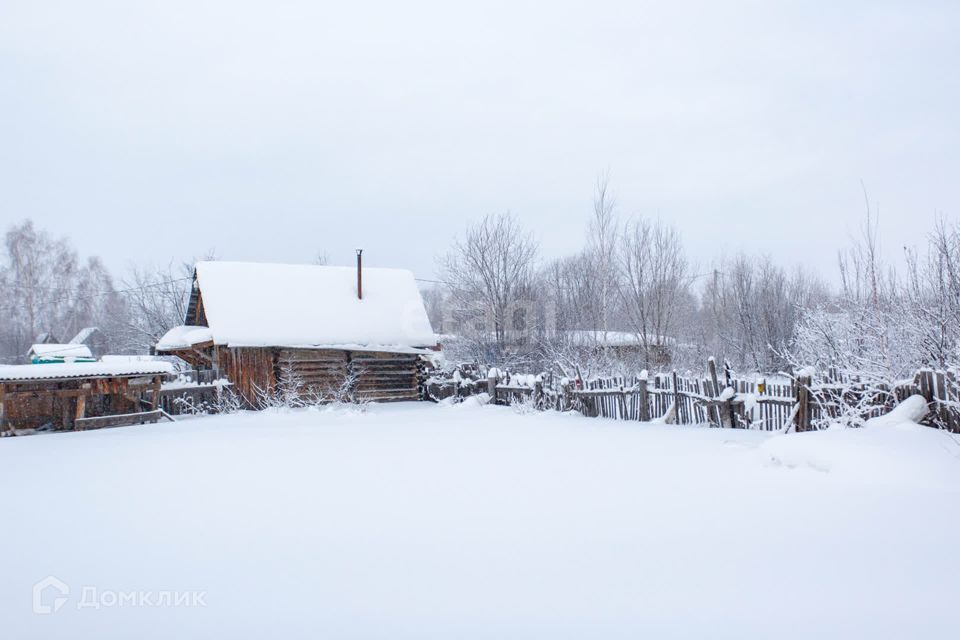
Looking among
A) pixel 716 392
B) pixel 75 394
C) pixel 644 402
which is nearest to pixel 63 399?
pixel 75 394

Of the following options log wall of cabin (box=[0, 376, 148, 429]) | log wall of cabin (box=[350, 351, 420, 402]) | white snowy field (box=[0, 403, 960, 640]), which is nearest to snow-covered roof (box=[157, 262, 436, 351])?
log wall of cabin (box=[350, 351, 420, 402])

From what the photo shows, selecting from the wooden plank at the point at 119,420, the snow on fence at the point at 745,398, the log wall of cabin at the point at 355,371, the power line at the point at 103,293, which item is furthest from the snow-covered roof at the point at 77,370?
the power line at the point at 103,293

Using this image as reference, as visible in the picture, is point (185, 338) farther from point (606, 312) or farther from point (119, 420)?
point (606, 312)

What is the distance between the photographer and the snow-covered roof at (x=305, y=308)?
20.9 m

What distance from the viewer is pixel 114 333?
172ft

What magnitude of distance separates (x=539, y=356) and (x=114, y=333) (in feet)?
142

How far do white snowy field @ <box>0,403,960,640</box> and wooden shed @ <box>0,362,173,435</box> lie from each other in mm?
6749

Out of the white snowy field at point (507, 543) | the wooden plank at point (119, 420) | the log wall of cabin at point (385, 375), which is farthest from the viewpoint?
the log wall of cabin at point (385, 375)

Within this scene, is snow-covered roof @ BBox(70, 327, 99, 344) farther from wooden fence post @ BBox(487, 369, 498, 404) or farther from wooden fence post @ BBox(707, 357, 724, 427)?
wooden fence post @ BBox(707, 357, 724, 427)

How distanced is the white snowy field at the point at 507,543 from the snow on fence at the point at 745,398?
1.06 m


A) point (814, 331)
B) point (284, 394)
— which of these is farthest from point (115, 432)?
point (814, 331)

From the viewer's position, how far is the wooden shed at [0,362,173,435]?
1486cm

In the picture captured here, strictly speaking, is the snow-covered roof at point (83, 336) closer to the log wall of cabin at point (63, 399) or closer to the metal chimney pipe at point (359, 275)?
the metal chimney pipe at point (359, 275)

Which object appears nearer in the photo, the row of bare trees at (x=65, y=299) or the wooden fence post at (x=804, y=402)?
the wooden fence post at (x=804, y=402)
